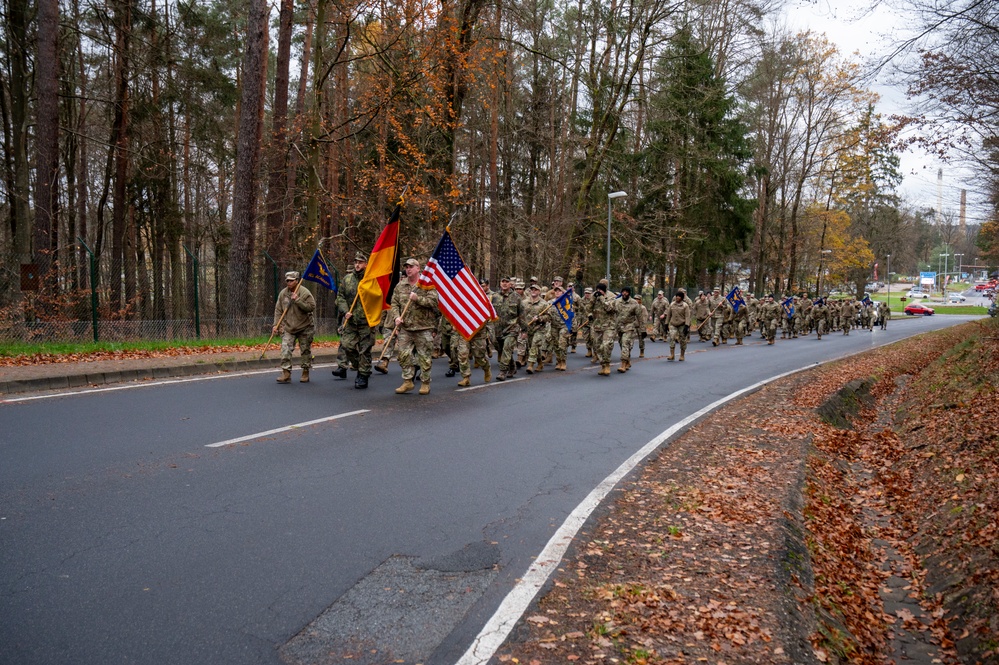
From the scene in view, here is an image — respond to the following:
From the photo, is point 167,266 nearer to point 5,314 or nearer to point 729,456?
point 5,314

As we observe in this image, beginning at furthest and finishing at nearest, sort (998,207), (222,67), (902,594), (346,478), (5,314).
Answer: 1. (222,67)
2. (998,207)
3. (5,314)
4. (346,478)
5. (902,594)

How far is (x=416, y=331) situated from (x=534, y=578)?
23.8 feet

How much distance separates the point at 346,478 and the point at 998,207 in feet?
74.1

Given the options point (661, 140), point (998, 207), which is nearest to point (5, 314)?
point (998, 207)

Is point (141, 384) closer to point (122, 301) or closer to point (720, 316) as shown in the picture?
point (122, 301)

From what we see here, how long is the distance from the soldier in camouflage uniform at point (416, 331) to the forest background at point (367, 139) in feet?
17.9

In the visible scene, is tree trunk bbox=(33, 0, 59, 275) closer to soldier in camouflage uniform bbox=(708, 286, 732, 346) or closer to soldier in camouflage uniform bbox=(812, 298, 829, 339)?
soldier in camouflage uniform bbox=(708, 286, 732, 346)

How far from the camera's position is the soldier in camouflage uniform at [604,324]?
15477mm

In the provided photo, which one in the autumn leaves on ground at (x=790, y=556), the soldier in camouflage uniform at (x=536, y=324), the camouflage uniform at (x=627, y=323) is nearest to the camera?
the autumn leaves on ground at (x=790, y=556)

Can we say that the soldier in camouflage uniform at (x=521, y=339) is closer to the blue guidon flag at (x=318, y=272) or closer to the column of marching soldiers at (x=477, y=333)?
the column of marching soldiers at (x=477, y=333)

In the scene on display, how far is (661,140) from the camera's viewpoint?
37.5 meters

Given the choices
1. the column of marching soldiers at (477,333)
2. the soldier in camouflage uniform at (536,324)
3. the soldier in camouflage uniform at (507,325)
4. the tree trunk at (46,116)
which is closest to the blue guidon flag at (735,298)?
the column of marching soldiers at (477,333)

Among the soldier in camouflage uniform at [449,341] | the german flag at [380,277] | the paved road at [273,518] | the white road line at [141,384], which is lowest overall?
the paved road at [273,518]

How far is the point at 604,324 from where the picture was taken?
16000 millimetres
